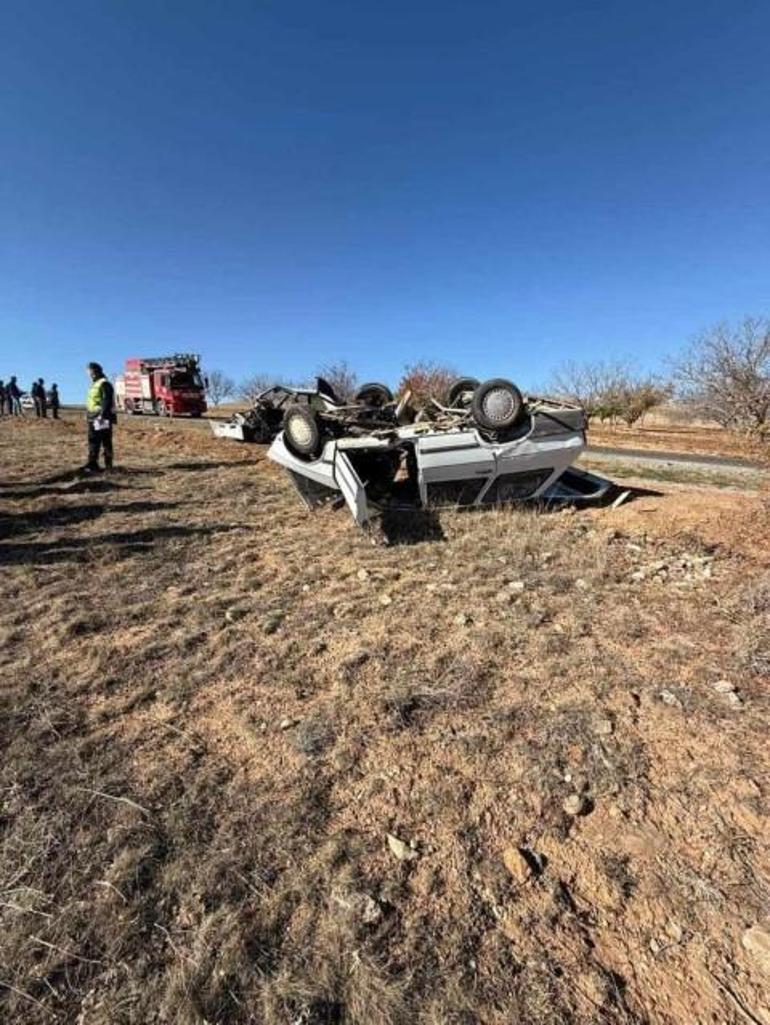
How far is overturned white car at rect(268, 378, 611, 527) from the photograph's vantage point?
5.51m

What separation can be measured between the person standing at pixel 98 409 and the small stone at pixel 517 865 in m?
8.12

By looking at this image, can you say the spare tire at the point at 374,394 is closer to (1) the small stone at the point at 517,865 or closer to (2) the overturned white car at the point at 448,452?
(2) the overturned white car at the point at 448,452

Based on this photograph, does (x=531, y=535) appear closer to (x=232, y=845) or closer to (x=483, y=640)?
(x=483, y=640)

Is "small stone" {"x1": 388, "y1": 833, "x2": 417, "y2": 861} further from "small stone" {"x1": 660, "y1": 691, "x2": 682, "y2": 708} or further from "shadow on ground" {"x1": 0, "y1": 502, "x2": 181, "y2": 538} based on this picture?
"shadow on ground" {"x1": 0, "y1": 502, "x2": 181, "y2": 538}

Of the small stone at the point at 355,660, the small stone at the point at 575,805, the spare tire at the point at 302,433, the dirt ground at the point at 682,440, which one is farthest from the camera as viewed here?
the dirt ground at the point at 682,440

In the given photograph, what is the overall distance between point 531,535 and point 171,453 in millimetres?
8097

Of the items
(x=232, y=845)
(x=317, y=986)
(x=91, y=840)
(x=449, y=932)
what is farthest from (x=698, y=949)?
(x=91, y=840)

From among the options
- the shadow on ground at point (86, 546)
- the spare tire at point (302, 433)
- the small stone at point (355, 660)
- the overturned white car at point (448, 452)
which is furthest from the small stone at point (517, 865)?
the spare tire at point (302, 433)

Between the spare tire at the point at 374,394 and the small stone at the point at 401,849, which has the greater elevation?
the spare tire at the point at 374,394

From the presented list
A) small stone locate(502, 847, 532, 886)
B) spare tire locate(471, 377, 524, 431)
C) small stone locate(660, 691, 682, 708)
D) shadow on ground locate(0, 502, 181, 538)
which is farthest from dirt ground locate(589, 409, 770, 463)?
shadow on ground locate(0, 502, 181, 538)

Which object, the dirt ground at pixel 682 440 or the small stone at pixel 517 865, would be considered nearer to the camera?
the small stone at pixel 517 865

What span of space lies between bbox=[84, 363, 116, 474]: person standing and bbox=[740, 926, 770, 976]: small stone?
8717mm

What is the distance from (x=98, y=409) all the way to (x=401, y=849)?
8.09m

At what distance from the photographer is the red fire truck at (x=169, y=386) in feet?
82.9
